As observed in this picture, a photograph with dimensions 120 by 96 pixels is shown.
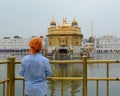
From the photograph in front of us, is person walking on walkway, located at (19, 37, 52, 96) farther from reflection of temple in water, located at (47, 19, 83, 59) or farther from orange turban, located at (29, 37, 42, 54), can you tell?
reflection of temple in water, located at (47, 19, 83, 59)

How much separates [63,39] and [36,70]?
294 ft

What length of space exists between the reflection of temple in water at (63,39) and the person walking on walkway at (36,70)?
281 ft

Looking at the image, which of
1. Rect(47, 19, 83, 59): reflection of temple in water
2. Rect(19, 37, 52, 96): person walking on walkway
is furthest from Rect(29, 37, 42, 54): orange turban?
Rect(47, 19, 83, 59): reflection of temple in water

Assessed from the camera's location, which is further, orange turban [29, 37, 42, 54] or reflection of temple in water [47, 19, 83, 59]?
reflection of temple in water [47, 19, 83, 59]

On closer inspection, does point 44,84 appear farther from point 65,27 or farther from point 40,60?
point 65,27

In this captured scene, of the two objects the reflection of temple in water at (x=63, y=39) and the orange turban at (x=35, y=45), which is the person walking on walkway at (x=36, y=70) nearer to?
the orange turban at (x=35, y=45)

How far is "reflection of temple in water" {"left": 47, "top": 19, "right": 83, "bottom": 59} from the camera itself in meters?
93.8

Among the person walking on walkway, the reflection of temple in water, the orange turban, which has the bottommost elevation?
the person walking on walkway

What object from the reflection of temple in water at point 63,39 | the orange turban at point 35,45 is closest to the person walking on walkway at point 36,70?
the orange turban at point 35,45

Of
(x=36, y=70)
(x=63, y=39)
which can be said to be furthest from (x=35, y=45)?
(x=63, y=39)

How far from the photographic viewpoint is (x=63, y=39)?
9469 centimetres

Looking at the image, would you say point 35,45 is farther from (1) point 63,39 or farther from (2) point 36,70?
(1) point 63,39

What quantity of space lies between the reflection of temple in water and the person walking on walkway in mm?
85652

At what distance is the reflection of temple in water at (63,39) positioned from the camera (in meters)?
93.8
